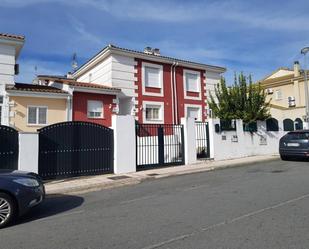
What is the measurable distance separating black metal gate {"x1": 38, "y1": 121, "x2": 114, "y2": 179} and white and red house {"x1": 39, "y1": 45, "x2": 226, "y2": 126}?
6016 millimetres

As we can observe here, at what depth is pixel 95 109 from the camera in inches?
737

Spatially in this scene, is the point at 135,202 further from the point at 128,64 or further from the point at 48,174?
the point at 128,64

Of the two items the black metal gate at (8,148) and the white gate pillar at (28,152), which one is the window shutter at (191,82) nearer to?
the white gate pillar at (28,152)

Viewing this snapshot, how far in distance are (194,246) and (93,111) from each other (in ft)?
49.3

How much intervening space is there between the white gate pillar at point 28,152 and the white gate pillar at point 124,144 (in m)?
3.09

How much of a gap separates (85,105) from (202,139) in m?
7.19

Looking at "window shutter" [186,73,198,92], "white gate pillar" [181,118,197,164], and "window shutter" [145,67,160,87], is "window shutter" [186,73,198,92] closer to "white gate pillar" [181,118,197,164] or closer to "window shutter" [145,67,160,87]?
"window shutter" [145,67,160,87]

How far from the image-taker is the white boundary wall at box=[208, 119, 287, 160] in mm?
16203

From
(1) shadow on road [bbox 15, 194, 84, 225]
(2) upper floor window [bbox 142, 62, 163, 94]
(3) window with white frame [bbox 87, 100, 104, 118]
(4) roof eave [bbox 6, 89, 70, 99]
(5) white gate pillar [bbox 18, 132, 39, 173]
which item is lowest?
(1) shadow on road [bbox 15, 194, 84, 225]

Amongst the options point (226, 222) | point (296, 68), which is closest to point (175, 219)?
point (226, 222)

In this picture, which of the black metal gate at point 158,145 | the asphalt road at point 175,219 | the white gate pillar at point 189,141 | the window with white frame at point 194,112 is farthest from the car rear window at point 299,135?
the window with white frame at point 194,112

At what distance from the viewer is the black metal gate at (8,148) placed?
10.4 metres

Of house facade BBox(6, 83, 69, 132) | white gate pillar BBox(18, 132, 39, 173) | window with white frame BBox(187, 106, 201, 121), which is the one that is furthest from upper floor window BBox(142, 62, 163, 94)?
white gate pillar BBox(18, 132, 39, 173)

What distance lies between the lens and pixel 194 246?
4438 millimetres
